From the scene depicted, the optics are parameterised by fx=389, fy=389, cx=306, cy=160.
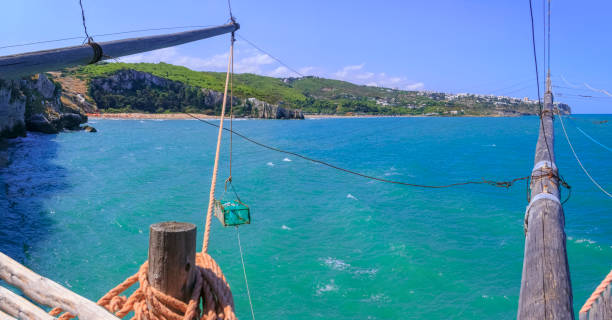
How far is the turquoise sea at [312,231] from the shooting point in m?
13.7

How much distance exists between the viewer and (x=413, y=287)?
570 inches

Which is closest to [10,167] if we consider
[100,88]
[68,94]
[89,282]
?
[89,282]

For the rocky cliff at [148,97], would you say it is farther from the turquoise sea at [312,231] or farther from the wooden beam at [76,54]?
the wooden beam at [76,54]

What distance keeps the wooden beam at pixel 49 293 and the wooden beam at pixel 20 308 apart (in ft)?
0.28

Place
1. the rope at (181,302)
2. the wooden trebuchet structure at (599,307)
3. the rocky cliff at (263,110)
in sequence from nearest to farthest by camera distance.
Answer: the rope at (181,302) < the wooden trebuchet structure at (599,307) < the rocky cliff at (263,110)

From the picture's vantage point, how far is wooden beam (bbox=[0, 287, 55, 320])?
8.96 feet

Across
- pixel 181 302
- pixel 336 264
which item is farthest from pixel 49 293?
pixel 336 264

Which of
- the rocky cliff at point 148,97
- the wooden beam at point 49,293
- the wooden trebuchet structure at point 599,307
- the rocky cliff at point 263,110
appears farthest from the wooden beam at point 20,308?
the rocky cliff at point 263,110

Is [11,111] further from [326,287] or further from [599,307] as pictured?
[599,307]

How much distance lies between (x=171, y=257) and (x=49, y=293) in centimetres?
107

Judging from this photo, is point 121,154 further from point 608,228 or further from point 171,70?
point 171,70

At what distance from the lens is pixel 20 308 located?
111 inches

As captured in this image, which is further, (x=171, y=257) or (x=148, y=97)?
(x=148, y=97)

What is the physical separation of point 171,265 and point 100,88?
12890cm
